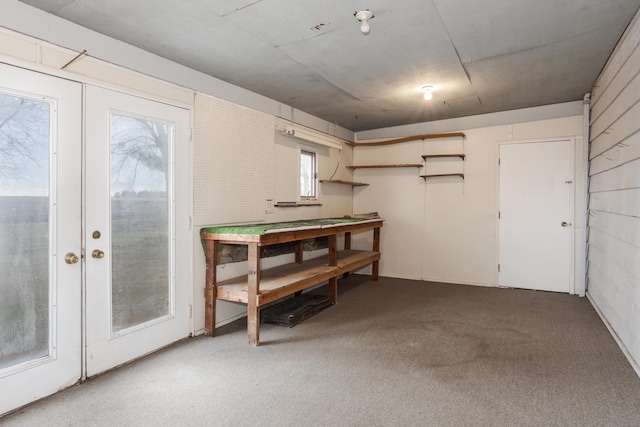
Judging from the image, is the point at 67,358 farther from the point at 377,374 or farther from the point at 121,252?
the point at 377,374

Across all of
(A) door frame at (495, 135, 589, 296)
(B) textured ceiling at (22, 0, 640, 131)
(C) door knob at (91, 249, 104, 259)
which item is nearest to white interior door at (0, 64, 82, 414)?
(C) door knob at (91, 249, 104, 259)

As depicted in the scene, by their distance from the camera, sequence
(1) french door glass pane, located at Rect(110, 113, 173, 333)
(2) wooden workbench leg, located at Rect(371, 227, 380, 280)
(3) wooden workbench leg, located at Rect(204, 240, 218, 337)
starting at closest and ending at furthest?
(1) french door glass pane, located at Rect(110, 113, 173, 333), (3) wooden workbench leg, located at Rect(204, 240, 218, 337), (2) wooden workbench leg, located at Rect(371, 227, 380, 280)

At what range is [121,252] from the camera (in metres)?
2.74

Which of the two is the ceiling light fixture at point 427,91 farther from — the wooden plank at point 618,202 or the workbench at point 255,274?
the wooden plank at point 618,202

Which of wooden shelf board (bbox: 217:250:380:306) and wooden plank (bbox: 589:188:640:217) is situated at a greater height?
wooden plank (bbox: 589:188:640:217)

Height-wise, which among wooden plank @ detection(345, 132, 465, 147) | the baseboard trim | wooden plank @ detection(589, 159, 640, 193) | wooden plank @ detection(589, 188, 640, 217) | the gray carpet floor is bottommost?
the gray carpet floor

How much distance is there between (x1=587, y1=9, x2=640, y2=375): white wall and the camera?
260 centimetres

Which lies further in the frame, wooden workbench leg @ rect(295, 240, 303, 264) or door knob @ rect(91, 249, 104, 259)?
wooden workbench leg @ rect(295, 240, 303, 264)

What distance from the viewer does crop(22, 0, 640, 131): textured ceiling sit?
2.33m

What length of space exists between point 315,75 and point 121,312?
8.72 ft

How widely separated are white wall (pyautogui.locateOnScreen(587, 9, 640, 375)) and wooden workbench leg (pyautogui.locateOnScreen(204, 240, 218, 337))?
3252 millimetres

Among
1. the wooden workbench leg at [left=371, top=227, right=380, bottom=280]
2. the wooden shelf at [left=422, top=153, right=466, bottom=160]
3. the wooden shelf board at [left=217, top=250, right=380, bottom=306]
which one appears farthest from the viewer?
the wooden workbench leg at [left=371, top=227, right=380, bottom=280]

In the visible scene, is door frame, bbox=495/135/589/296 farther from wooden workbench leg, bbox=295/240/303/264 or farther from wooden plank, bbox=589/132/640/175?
wooden workbench leg, bbox=295/240/303/264

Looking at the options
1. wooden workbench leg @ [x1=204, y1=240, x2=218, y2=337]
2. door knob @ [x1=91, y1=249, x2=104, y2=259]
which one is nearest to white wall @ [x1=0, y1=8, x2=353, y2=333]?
wooden workbench leg @ [x1=204, y1=240, x2=218, y2=337]
